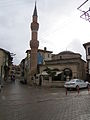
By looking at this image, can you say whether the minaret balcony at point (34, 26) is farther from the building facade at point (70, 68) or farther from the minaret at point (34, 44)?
the building facade at point (70, 68)

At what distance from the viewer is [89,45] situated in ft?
139

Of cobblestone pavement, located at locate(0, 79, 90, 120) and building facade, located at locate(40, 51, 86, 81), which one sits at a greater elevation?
building facade, located at locate(40, 51, 86, 81)

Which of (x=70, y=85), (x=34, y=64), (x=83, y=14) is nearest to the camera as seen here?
(x=83, y=14)

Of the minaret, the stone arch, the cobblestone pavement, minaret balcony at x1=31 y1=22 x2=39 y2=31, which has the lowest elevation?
the cobblestone pavement

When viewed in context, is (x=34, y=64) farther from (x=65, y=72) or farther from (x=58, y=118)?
(x=58, y=118)

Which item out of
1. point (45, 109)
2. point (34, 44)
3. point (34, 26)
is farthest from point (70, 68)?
point (45, 109)

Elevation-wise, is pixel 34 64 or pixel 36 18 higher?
pixel 36 18

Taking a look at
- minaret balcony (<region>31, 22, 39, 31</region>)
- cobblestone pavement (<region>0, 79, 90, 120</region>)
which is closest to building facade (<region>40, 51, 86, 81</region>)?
minaret balcony (<region>31, 22, 39, 31</region>)

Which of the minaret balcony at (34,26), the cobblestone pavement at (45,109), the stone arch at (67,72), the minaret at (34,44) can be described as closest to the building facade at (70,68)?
the stone arch at (67,72)

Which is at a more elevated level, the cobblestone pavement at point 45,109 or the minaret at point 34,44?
the minaret at point 34,44

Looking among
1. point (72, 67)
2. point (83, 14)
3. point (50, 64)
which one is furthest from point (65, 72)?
point (83, 14)

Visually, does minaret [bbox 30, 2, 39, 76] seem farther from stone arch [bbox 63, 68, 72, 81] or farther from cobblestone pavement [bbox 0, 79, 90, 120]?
cobblestone pavement [bbox 0, 79, 90, 120]

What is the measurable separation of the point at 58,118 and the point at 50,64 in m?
39.3

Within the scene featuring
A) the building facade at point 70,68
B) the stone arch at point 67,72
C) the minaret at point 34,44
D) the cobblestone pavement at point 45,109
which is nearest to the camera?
the cobblestone pavement at point 45,109
